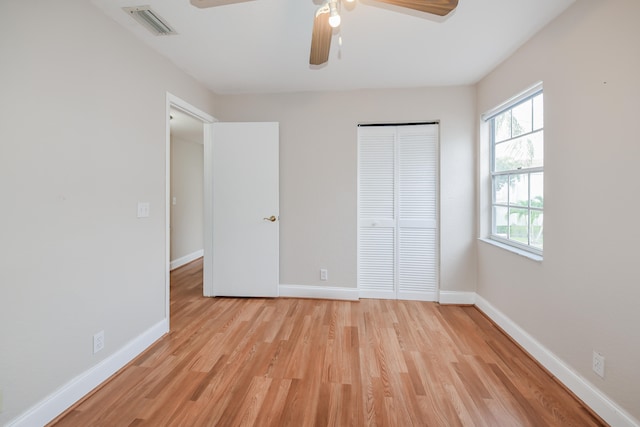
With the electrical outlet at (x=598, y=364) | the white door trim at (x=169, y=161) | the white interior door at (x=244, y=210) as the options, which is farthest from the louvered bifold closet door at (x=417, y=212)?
the white door trim at (x=169, y=161)

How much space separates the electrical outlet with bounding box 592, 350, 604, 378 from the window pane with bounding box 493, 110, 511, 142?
1814mm

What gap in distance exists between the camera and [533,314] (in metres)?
2.06

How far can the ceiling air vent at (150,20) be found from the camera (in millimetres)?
1750

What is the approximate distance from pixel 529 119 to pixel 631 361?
1.74m

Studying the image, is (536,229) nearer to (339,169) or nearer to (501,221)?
(501,221)

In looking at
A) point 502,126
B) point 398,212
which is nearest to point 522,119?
point 502,126

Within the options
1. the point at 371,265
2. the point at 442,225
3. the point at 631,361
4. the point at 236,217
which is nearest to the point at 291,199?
the point at 236,217

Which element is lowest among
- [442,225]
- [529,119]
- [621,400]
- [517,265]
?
[621,400]

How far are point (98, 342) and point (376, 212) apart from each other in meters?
2.71

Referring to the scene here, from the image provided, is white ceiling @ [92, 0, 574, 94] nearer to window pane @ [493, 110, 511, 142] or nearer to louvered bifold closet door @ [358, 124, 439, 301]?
window pane @ [493, 110, 511, 142]

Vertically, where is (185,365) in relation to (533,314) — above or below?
below

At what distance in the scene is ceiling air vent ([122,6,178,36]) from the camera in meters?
1.75

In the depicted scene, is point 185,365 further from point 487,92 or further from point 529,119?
point 487,92

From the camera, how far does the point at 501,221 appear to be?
271 centimetres
